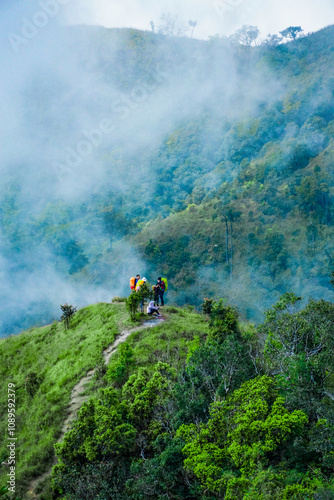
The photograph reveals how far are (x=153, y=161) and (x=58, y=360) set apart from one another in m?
71.3

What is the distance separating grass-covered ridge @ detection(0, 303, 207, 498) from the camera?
14633 millimetres

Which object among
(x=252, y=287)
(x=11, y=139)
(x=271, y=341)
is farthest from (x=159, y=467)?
(x=11, y=139)

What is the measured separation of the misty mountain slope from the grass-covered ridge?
86.7 feet

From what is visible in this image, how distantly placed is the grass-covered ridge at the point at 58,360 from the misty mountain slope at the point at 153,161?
86.7 ft

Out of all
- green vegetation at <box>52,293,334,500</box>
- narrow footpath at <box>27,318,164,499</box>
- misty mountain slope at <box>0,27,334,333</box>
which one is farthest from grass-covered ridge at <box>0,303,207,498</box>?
misty mountain slope at <box>0,27,334,333</box>

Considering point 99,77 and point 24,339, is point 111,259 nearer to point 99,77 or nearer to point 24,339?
point 24,339

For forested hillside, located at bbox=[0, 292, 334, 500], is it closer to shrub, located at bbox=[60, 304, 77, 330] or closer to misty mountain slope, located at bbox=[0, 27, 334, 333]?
shrub, located at bbox=[60, 304, 77, 330]

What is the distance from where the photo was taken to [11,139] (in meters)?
102

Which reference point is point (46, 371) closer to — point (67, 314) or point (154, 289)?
point (67, 314)

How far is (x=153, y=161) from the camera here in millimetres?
86812

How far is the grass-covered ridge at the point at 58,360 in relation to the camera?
48.0ft

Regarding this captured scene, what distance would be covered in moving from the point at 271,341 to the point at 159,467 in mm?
6776

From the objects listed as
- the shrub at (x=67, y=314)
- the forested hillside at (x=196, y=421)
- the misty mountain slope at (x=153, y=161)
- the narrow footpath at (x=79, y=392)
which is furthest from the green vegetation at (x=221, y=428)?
the misty mountain slope at (x=153, y=161)

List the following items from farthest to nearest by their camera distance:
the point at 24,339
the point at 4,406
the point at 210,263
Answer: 1. the point at 210,263
2. the point at 24,339
3. the point at 4,406
